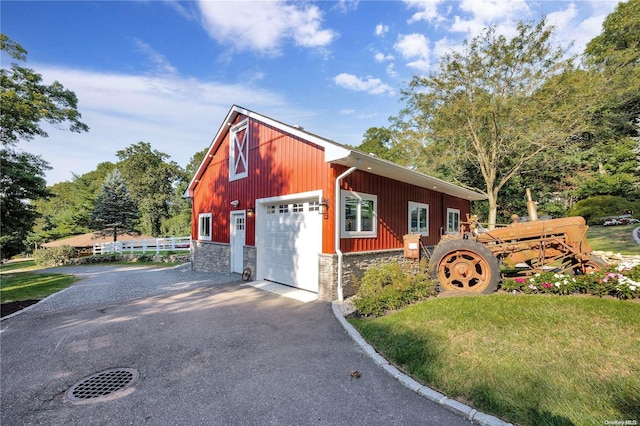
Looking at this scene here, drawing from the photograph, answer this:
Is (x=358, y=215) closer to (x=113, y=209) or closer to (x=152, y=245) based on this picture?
(x=152, y=245)

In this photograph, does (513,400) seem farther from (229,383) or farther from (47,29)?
(47,29)

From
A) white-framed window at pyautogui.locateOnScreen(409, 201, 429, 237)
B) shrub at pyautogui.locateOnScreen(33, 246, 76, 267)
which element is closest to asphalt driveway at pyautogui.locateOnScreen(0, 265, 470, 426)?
white-framed window at pyautogui.locateOnScreen(409, 201, 429, 237)

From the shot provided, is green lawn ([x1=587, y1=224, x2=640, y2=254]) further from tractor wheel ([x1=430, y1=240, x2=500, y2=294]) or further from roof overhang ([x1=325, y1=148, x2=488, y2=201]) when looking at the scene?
tractor wheel ([x1=430, y1=240, x2=500, y2=294])

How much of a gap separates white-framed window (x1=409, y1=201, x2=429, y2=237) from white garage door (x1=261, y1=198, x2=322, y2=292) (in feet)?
14.1

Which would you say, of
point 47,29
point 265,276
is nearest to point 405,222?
point 265,276

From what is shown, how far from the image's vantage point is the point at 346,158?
6.61 meters

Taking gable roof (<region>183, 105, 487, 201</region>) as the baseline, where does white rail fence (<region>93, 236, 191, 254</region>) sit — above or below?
below

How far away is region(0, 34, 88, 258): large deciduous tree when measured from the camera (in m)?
10.8

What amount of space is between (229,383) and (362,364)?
1.74 m

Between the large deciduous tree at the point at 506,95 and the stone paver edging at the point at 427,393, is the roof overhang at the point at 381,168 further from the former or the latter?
the large deciduous tree at the point at 506,95

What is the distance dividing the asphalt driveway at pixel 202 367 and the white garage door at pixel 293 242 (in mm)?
1361

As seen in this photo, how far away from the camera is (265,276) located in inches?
366

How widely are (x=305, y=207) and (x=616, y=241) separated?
1314cm

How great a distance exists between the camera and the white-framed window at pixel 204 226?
1265 centimetres
